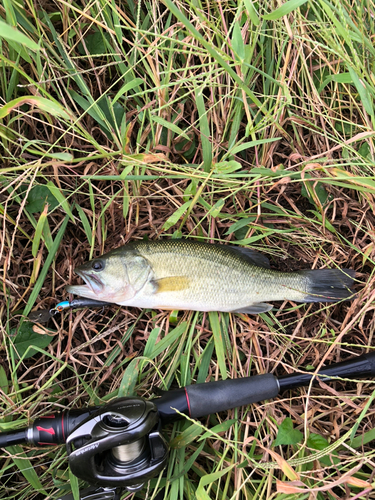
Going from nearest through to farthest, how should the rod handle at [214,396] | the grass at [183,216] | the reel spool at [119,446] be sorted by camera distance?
1. the reel spool at [119,446]
2. the rod handle at [214,396]
3. the grass at [183,216]

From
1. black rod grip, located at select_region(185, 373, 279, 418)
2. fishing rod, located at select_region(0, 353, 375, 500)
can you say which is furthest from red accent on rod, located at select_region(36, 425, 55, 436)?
black rod grip, located at select_region(185, 373, 279, 418)

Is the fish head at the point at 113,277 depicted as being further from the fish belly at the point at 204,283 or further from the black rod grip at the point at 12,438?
the black rod grip at the point at 12,438

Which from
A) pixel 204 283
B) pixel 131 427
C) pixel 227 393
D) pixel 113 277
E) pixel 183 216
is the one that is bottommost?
pixel 227 393

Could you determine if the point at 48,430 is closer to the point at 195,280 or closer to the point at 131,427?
the point at 131,427

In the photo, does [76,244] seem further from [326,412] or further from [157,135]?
[326,412]

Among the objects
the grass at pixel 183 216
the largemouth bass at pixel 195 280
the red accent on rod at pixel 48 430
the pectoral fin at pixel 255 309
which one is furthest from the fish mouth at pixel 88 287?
the pectoral fin at pixel 255 309

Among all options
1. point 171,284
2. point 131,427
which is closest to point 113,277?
point 171,284

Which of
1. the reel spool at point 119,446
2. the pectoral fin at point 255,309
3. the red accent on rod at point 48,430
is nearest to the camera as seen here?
the reel spool at point 119,446

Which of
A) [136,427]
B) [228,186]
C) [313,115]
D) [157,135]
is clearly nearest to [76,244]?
[157,135]
